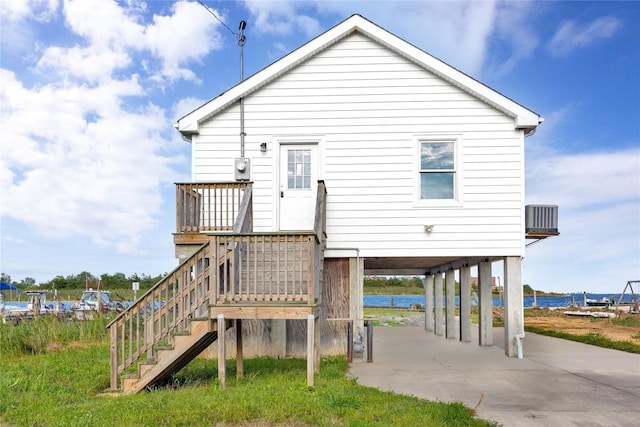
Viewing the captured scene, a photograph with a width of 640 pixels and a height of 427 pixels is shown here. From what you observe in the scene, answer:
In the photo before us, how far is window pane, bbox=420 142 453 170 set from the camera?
10.9 m

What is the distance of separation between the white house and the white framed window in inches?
0.9

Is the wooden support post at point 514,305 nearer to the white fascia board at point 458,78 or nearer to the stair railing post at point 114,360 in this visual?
the white fascia board at point 458,78

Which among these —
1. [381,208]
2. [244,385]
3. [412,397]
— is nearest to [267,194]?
[381,208]

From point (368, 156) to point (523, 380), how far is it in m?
5.25

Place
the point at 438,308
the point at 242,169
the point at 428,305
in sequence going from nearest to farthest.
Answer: the point at 242,169 < the point at 438,308 < the point at 428,305

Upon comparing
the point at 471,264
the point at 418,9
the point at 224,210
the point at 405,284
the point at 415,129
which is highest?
the point at 418,9

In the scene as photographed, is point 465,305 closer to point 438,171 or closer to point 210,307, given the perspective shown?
point 438,171

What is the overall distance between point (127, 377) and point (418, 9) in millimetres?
10419

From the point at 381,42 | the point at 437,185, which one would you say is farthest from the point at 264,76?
the point at 437,185

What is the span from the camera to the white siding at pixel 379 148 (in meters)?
10.7

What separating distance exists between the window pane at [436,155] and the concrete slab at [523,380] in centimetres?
411

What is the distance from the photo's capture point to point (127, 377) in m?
7.52

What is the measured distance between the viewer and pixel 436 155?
35.8 feet

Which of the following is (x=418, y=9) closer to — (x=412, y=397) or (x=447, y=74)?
(x=447, y=74)
